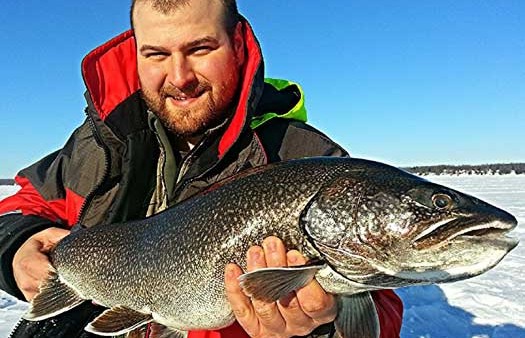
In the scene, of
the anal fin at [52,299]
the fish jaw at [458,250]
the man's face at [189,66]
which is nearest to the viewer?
the fish jaw at [458,250]

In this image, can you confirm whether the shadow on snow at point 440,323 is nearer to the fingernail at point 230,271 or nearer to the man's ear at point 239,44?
the man's ear at point 239,44

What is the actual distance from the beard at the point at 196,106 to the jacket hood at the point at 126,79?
0.08 metres

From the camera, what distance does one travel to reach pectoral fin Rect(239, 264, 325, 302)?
1934mm

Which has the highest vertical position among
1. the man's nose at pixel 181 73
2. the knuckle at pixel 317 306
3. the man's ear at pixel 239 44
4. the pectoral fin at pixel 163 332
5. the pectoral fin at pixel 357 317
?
the man's ear at pixel 239 44

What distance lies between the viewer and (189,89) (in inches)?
117

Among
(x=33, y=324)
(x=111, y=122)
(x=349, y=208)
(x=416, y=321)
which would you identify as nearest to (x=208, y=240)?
(x=349, y=208)

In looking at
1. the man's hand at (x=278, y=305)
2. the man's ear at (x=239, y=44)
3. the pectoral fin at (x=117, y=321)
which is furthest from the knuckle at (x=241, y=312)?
the man's ear at (x=239, y=44)

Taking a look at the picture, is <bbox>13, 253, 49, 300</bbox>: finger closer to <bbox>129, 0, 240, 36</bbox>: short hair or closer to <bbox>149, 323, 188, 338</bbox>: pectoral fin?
<bbox>149, 323, 188, 338</bbox>: pectoral fin

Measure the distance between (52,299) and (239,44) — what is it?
173 centimetres

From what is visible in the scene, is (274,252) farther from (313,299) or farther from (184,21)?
(184,21)

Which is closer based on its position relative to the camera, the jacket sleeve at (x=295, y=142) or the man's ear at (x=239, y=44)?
the jacket sleeve at (x=295, y=142)

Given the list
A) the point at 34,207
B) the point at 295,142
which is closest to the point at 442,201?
the point at 295,142

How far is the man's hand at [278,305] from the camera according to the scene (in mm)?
2016

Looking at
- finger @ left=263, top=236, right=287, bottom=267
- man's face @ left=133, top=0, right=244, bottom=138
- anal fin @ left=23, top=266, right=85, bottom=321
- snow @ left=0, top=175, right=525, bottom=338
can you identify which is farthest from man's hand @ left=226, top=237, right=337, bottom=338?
snow @ left=0, top=175, right=525, bottom=338
